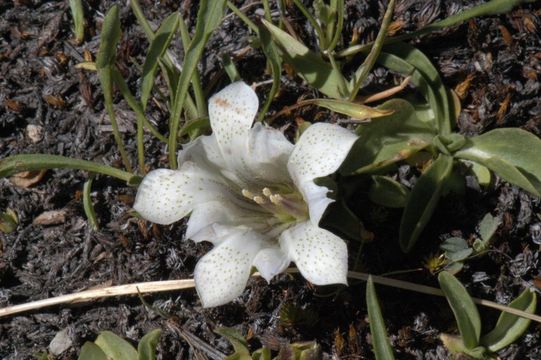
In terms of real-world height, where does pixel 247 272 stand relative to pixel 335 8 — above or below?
below

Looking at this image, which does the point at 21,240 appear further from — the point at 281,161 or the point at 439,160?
the point at 439,160

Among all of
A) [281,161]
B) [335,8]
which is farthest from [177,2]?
[281,161]

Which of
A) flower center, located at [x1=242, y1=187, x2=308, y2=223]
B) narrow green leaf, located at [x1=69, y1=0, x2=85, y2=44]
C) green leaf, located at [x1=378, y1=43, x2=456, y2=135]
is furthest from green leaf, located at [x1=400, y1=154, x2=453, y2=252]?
narrow green leaf, located at [x1=69, y1=0, x2=85, y2=44]

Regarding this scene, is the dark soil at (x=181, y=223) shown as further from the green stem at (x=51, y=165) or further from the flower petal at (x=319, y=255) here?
the flower petal at (x=319, y=255)

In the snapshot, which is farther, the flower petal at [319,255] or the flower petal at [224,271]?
the flower petal at [224,271]

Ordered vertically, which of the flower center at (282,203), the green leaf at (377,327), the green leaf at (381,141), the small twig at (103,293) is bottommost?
the small twig at (103,293)

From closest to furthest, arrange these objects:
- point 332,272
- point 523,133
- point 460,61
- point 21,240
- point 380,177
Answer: point 332,272
point 523,133
point 380,177
point 460,61
point 21,240

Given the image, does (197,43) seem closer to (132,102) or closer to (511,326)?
(132,102)

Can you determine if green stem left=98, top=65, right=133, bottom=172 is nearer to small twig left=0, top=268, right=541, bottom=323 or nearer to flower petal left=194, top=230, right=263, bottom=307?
small twig left=0, top=268, right=541, bottom=323

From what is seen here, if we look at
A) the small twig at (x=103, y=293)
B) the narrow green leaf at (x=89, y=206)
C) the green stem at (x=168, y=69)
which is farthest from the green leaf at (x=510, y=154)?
the narrow green leaf at (x=89, y=206)
